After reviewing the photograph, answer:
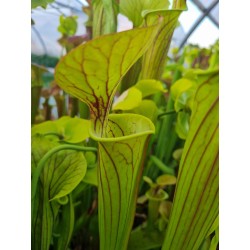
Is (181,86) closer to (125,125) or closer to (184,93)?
(184,93)

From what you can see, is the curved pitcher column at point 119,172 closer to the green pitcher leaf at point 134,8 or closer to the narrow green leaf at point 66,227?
the narrow green leaf at point 66,227

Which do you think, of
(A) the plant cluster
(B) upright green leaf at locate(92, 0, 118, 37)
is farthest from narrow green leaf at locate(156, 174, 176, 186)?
(B) upright green leaf at locate(92, 0, 118, 37)

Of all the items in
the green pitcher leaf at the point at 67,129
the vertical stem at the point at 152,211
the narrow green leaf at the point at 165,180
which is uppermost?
the green pitcher leaf at the point at 67,129

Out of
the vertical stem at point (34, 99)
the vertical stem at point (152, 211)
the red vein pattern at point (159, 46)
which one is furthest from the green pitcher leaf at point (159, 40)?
the vertical stem at point (34, 99)

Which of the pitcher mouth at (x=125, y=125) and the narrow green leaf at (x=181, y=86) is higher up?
the narrow green leaf at (x=181, y=86)

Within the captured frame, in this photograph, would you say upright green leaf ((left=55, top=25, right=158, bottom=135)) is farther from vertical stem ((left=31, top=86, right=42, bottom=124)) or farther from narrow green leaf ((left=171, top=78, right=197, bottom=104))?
vertical stem ((left=31, top=86, right=42, bottom=124))

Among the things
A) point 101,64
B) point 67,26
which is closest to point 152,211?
point 101,64

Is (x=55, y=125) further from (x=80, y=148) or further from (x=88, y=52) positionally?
(x=88, y=52)
